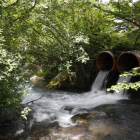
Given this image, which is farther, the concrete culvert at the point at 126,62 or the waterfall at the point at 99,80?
the waterfall at the point at 99,80

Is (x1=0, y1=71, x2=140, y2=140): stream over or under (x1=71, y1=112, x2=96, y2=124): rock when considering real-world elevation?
under

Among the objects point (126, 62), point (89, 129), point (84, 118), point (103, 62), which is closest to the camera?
point (89, 129)

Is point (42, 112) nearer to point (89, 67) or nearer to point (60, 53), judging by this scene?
point (60, 53)

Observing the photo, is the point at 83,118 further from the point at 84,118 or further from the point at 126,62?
the point at 126,62

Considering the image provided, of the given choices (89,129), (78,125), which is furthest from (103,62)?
(89,129)

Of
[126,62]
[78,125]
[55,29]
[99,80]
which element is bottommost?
[78,125]

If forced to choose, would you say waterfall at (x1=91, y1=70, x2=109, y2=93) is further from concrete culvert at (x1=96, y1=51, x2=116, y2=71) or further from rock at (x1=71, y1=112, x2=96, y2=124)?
rock at (x1=71, y1=112, x2=96, y2=124)

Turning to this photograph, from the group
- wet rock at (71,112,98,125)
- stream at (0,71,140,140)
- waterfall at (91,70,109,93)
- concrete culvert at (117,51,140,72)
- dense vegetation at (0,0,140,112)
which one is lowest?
stream at (0,71,140,140)

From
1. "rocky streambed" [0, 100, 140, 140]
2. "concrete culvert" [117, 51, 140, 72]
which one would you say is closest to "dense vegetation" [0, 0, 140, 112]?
"concrete culvert" [117, 51, 140, 72]

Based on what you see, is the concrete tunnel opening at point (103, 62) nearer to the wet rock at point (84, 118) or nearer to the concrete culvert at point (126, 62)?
the concrete culvert at point (126, 62)

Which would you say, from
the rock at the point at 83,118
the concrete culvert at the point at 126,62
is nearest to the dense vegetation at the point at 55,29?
the concrete culvert at the point at 126,62

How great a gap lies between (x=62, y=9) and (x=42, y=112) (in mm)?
4027

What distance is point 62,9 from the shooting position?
5.19 metres

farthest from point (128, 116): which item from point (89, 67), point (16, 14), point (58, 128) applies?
point (16, 14)
